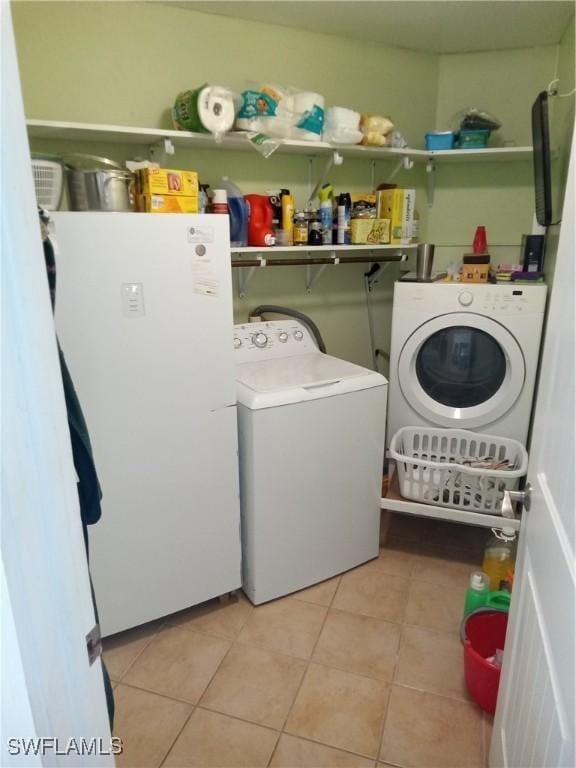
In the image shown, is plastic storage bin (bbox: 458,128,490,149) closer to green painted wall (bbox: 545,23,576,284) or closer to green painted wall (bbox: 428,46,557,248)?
green painted wall (bbox: 428,46,557,248)

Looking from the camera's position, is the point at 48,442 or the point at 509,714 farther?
the point at 509,714

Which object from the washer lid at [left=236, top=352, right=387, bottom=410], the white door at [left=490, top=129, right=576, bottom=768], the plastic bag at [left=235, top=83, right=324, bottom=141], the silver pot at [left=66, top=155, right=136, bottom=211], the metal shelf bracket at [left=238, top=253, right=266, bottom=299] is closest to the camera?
the white door at [left=490, top=129, right=576, bottom=768]

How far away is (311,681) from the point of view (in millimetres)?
1750

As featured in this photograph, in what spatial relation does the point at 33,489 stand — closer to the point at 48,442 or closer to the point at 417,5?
the point at 48,442

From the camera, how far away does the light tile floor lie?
4.98 ft

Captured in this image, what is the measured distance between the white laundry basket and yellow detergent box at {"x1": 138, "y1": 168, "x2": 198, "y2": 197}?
140cm

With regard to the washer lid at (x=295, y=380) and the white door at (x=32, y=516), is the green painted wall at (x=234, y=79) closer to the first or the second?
the washer lid at (x=295, y=380)

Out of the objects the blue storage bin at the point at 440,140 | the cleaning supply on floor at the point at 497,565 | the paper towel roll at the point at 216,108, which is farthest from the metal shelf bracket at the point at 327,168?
the cleaning supply on floor at the point at 497,565

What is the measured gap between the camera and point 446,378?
2.42 m

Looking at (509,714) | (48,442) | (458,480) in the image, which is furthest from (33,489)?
(458,480)

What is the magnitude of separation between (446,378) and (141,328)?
1478mm

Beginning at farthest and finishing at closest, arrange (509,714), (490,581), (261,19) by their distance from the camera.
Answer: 1. (261,19)
2. (490,581)
3. (509,714)

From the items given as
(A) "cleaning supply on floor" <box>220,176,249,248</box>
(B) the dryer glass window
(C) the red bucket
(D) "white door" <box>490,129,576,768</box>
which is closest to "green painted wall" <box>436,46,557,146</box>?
(B) the dryer glass window

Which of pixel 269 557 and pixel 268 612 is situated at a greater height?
pixel 269 557
